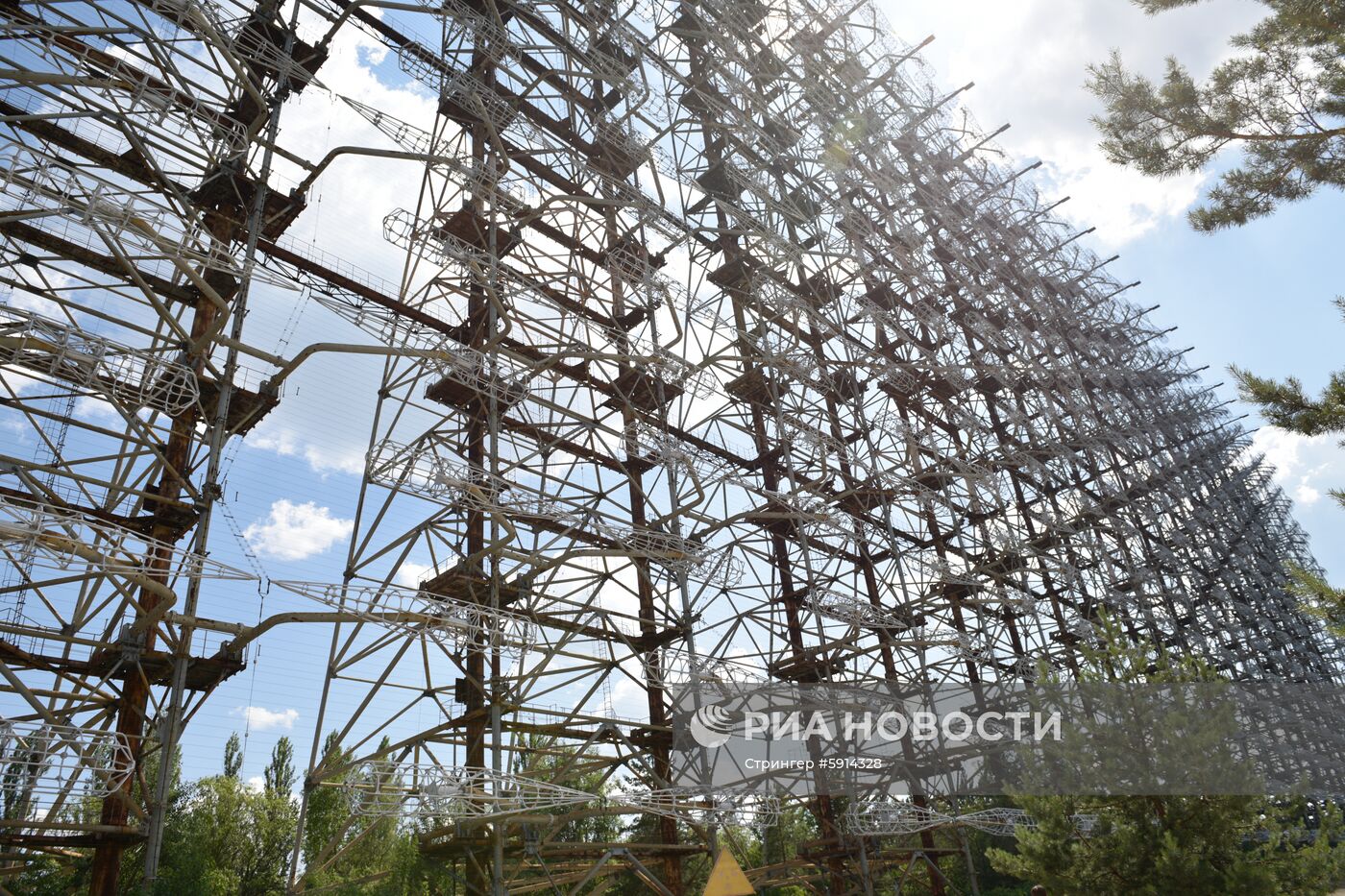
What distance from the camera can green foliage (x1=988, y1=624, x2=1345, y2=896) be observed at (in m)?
11.3

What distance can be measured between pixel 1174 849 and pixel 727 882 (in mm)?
5529

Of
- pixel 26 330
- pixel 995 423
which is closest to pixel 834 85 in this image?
pixel 995 423

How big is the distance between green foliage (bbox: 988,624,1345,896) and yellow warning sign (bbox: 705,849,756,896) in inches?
165

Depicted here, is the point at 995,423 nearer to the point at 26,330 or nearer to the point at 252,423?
the point at 252,423

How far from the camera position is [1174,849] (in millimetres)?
11320

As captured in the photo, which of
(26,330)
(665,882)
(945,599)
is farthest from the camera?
(945,599)

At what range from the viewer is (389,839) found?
33375mm

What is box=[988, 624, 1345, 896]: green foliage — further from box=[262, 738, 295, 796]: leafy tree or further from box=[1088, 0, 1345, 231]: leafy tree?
box=[262, 738, 295, 796]: leafy tree

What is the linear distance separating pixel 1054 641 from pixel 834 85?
1878 centimetres

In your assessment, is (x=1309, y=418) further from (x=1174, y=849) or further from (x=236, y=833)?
(x=236, y=833)

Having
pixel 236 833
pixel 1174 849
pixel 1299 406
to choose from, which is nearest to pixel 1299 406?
pixel 1299 406

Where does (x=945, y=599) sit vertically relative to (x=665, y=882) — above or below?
above

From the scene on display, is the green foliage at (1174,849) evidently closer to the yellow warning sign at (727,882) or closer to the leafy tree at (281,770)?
the yellow warning sign at (727,882)

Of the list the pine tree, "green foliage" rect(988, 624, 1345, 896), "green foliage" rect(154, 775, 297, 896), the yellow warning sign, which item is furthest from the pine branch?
"green foliage" rect(154, 775, 297, 896)
